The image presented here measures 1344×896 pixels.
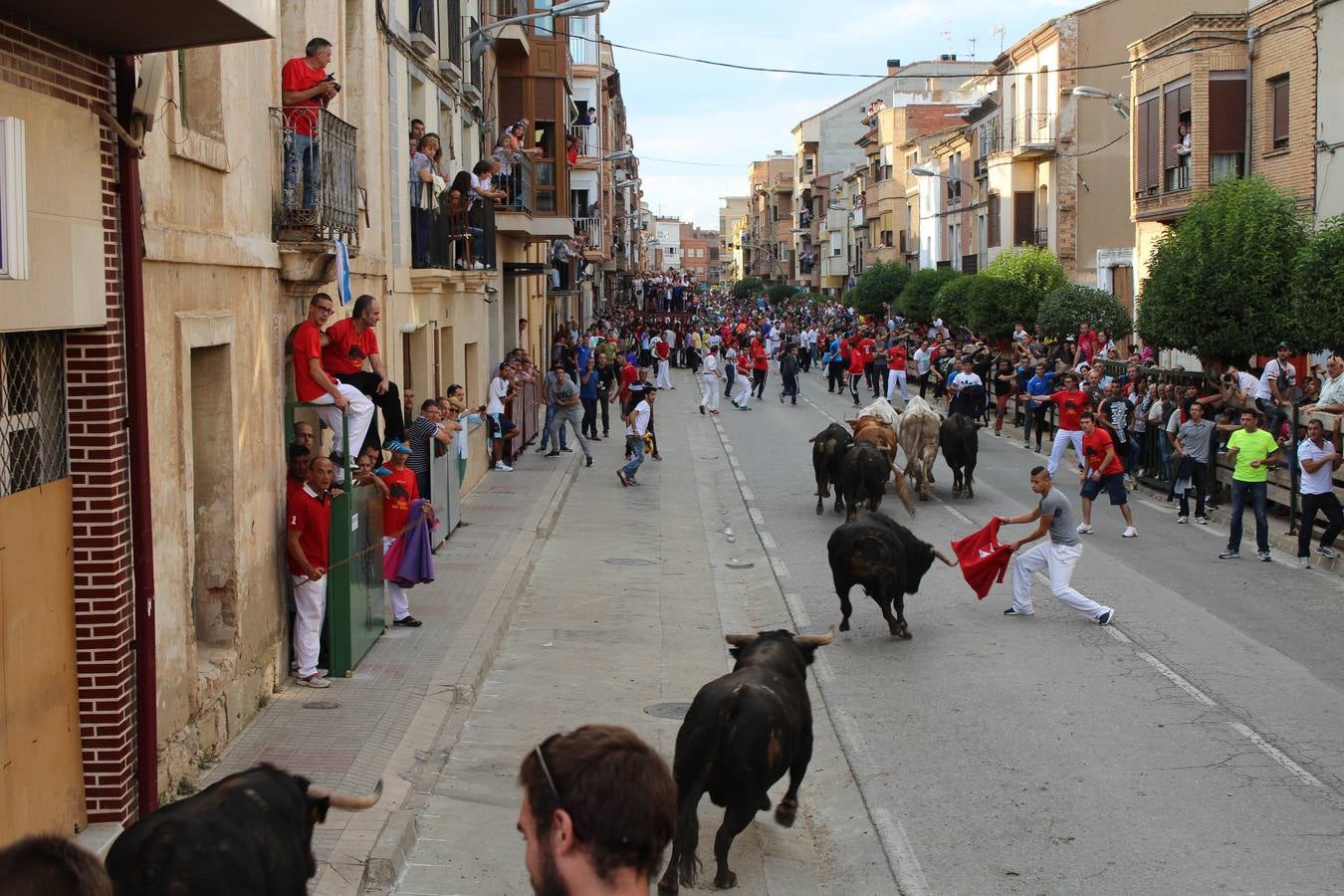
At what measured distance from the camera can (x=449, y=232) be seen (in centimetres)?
2031

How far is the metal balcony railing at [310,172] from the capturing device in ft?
36.2

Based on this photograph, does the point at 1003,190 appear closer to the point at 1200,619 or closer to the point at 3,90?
the point at 1200,619

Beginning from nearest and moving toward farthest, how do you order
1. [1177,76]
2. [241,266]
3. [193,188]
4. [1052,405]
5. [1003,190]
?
1. [193,188]
2. [241,266]
3. [1052,405]
4. [1177,76]
5. [1003,190]

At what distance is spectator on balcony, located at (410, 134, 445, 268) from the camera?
18.0m

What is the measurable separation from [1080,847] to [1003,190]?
146 ft

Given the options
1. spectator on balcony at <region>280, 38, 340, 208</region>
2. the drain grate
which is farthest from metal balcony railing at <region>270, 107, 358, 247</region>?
the drain grate

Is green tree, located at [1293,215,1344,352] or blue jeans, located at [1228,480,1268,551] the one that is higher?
green tree, located at [1293,215,1344,352]

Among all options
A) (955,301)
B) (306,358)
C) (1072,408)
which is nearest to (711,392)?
(955,301)

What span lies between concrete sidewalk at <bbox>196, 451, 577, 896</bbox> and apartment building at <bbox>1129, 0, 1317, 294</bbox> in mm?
18291

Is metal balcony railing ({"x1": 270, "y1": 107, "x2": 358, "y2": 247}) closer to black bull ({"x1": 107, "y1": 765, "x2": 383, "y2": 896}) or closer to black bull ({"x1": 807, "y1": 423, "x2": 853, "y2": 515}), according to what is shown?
black bull ({"x1": 107, "y1": 765, "x2": 383, "y2": 896})

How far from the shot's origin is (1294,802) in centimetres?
846

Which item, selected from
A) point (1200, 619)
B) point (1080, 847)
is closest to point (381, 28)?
point (1200, 619)

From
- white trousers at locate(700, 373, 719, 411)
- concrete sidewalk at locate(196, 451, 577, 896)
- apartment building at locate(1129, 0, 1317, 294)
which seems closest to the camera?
concrete sidewalk at locate(196, 451, 577, 896)

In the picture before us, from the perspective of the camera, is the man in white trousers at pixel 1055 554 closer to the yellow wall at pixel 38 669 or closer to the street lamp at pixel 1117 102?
the yellow wall at pixel 38 669
